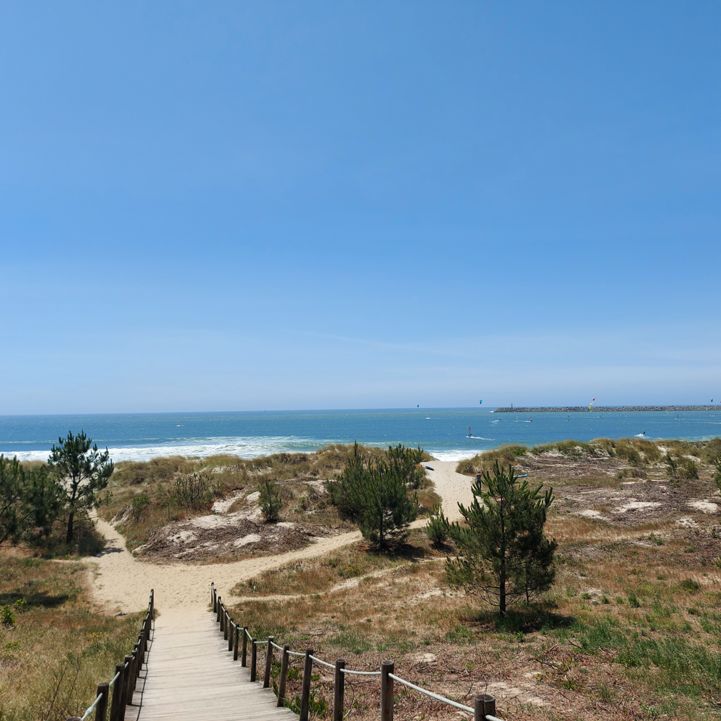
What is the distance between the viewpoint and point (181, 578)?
2656 cm

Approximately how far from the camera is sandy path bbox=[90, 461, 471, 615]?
2289cm

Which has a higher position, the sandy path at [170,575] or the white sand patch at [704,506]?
the white sand patch at [704,506]

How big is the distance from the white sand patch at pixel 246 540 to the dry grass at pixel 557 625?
5.99 metres

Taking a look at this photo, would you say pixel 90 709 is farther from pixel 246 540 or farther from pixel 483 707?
pixel 246 540

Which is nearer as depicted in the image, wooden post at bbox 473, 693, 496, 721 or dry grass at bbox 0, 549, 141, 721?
wooden post at bbox 473, 693, 496, 721

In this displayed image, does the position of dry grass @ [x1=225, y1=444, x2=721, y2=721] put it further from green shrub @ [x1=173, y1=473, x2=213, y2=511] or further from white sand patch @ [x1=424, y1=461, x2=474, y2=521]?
green shrub @ [x1=173, y1=473, x2=213, y2=511]

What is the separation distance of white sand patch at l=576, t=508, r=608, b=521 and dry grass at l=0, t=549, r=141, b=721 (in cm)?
2627

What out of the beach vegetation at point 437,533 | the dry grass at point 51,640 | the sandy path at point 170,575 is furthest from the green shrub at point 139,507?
the beach vegetation at point 437,533

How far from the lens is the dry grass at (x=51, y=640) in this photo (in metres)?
7.87

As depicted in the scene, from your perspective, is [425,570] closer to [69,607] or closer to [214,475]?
[69,607]

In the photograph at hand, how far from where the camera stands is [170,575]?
27.2m

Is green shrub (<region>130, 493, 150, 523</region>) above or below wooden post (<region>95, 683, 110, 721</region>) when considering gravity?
below

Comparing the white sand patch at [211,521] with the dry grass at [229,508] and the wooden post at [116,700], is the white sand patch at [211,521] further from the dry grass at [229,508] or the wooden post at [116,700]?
the wooden post at [116,700]

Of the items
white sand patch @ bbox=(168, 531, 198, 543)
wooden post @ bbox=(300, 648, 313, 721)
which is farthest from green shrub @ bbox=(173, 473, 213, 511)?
wooden post @ bbox=(300, 648, 313, 721)
